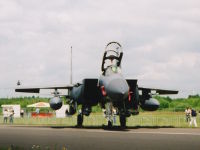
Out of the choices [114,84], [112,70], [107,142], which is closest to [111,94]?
[114,84]

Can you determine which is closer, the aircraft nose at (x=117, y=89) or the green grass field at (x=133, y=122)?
the aircraft nose at (x=117, y=89)

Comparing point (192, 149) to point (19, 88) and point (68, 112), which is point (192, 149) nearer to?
point (68, 112)

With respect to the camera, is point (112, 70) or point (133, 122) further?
point (133, 122)

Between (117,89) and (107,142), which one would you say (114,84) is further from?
(107,142)

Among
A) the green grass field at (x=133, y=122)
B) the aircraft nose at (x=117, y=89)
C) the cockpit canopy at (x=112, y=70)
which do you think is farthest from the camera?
the green grass field at (x=133, y=122)

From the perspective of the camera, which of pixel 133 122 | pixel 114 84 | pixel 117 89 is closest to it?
pixel 117 89

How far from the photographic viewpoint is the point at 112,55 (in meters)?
19.8

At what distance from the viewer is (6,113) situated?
3484 centimetres

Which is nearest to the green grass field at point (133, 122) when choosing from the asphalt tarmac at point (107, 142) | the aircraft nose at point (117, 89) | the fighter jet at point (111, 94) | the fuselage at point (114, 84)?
the fighter jet at point (111, 94)

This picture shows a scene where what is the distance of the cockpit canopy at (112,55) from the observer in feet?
64.5

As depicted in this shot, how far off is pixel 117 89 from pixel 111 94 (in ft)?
1.69

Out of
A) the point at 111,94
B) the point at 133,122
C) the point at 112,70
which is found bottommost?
the point at 133,122

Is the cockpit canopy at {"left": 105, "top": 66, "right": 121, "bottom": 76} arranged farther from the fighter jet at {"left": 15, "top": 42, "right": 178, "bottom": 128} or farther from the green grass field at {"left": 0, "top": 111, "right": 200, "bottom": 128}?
the green grass field at {"left": 0, "top": 111, "right": 200, "bottom": 128}

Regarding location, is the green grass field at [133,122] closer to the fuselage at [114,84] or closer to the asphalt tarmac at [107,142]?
the fuselage at [114,84]
